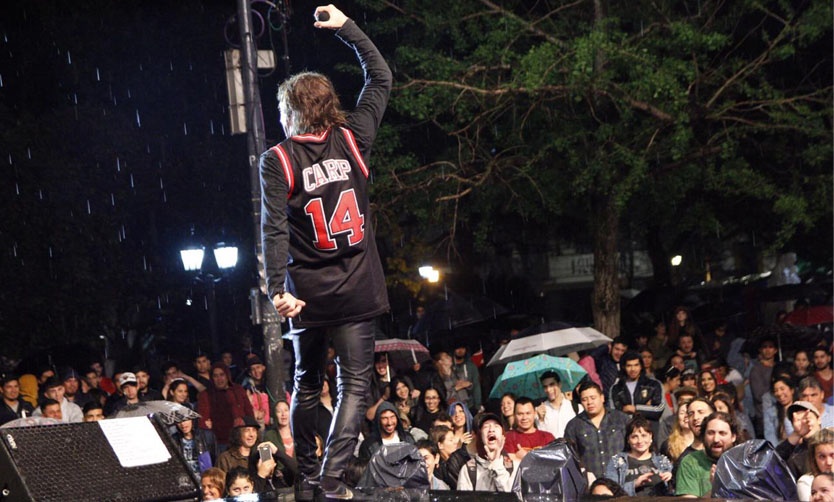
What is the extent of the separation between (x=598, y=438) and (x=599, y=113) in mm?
9150

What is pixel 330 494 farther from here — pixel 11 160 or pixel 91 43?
pixel 91 43

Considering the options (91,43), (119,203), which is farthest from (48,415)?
(91,43)

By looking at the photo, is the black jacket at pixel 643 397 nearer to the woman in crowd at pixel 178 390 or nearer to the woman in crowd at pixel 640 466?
the woman in crowd at pixel 640 466

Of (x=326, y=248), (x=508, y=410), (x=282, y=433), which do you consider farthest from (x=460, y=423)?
(x=326, y=248)

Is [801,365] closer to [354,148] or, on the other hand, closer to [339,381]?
[339,381]

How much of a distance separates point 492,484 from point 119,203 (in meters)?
14.5

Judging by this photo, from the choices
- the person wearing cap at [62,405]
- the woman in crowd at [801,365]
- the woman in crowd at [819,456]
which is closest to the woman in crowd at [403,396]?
the person wearing cap at [62,405]

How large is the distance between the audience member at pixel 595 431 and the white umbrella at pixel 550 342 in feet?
12.1

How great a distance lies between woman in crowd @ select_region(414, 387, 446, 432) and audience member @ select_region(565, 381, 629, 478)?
2.23 metres

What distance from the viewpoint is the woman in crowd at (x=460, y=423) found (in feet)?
33.6

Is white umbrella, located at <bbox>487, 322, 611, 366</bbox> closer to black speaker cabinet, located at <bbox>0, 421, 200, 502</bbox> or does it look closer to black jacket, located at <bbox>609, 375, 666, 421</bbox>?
black jacket, located at <bbox>609, 375, 666, 421</bbox>

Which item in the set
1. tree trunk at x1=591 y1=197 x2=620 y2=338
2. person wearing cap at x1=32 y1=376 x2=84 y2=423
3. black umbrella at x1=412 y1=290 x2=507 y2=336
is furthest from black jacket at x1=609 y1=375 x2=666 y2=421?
black umbrella at x1=412 y1=290 x2=507 y2=336

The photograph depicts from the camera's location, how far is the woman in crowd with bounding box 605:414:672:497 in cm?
844

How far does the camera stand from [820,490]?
632 cm
